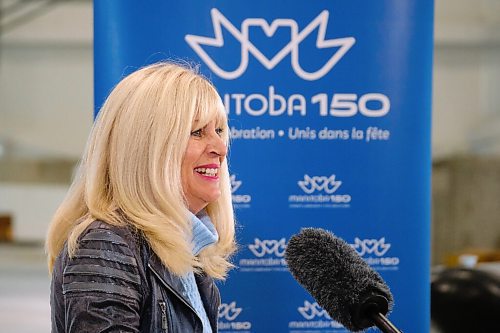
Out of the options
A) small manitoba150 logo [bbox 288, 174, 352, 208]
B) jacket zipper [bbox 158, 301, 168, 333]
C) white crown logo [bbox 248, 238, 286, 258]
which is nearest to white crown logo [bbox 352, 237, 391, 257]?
small manitoba150 logo [bbox 288, 174, 352, 208]

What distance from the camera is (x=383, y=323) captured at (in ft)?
4.52

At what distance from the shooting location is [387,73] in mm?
2434

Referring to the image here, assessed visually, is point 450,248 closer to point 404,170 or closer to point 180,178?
point 404,170

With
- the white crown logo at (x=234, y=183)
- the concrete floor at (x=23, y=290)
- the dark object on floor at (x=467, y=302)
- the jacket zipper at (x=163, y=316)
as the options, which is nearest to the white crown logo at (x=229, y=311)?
the white crown logo at (x=234, y=183)

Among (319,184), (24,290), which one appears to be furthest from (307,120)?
(24,290)

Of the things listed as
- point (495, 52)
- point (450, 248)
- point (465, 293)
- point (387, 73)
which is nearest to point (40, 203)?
point (450, 248)

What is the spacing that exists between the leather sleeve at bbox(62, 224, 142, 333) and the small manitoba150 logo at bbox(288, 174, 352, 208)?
3.01ft

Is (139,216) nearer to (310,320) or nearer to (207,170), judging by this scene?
(207,170)

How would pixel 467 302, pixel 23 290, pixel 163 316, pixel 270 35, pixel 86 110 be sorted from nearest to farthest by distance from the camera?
pixel 163 316 < pixel 270 35 < pixel 467 302 < pixel 23 290 < pixel 86 110

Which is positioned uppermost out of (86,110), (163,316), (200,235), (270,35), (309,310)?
(86,110)

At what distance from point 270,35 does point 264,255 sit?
2.10 feet

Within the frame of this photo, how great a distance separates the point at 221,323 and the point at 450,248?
8192mm

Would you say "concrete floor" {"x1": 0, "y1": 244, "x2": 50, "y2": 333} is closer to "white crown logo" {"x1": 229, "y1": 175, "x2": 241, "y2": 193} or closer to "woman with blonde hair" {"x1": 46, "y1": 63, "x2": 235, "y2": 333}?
"white crown logo" {"x1": 229, "y1": 175, "x2": 241, "y2": 193}

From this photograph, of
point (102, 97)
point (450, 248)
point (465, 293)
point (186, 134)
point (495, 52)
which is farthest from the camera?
point (450, 248)
